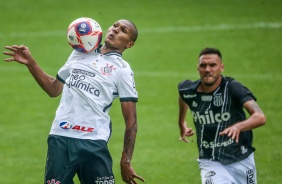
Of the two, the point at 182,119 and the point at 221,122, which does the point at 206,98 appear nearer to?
the point at 221,122

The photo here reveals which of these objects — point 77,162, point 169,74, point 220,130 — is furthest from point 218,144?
point 169,74

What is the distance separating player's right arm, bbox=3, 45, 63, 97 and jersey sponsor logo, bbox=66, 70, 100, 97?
1.34 feet

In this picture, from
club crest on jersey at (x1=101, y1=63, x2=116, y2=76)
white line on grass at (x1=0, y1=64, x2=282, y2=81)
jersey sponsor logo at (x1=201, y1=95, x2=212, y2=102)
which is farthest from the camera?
white line on grass at (x1=0, y1=64, x2=282, y2=81)

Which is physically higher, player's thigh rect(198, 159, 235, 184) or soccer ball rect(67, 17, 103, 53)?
soccer ball rect(67, 17, 103, 53)

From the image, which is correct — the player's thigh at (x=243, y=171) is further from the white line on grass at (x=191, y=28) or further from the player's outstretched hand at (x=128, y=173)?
the white line on grass at (x=191, y=28)

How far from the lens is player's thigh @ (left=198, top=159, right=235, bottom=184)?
37.5 ft

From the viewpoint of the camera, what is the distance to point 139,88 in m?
23.1

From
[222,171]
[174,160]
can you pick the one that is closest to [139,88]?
[174,160]

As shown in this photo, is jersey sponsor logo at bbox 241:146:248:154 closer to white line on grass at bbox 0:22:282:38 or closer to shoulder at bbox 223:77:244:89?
shoulder at bbox 223:77:244:89

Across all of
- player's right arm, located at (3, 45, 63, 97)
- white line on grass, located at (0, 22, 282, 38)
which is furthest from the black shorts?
white line on grass, located at (0, 22, 282, 38)

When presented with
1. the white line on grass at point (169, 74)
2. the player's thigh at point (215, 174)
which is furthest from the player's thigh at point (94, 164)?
the white line on grass at point (169, 74)

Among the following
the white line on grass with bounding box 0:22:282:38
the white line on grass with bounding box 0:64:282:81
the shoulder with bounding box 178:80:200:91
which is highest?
the white line on grass with bounding box 0:22:282:38

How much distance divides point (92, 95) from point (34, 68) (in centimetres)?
86

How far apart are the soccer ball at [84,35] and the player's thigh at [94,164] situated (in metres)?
1.16
